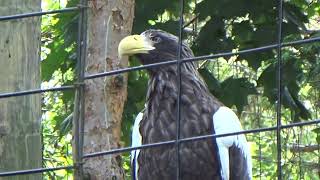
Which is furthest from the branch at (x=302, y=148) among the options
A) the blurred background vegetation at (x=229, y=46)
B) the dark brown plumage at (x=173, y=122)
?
the dark brown plumage at (x=173, y=122)

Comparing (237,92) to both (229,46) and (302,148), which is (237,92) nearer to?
(229,46)

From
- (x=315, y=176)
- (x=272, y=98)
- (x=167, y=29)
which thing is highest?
(x=167, y=29)

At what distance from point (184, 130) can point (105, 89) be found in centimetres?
49

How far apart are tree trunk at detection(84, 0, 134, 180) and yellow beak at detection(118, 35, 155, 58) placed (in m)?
0.11

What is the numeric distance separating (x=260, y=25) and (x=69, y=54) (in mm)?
1213

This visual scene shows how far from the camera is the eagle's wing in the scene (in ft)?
16.1

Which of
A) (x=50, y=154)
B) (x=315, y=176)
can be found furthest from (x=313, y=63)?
(x=50, y=154)

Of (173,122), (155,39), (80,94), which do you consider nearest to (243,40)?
(155,39)

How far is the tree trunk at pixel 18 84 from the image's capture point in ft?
10.7

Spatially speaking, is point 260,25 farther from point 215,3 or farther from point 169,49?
point 169,49

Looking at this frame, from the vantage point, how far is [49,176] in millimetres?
6945

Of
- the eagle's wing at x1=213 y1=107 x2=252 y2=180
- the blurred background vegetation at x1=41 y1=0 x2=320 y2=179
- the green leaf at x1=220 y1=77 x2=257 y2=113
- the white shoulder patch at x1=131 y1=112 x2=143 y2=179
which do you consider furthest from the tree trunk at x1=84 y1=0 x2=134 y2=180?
the green leaf at x1=220 y1=77 x2=257 y2=113

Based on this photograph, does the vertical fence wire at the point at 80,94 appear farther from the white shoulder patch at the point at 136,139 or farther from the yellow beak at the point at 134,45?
the white shoulder patch at the point at 136,139

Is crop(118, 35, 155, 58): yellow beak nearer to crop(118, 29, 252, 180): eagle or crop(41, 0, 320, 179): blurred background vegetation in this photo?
crop(118, 29, 252, 180): eagle
